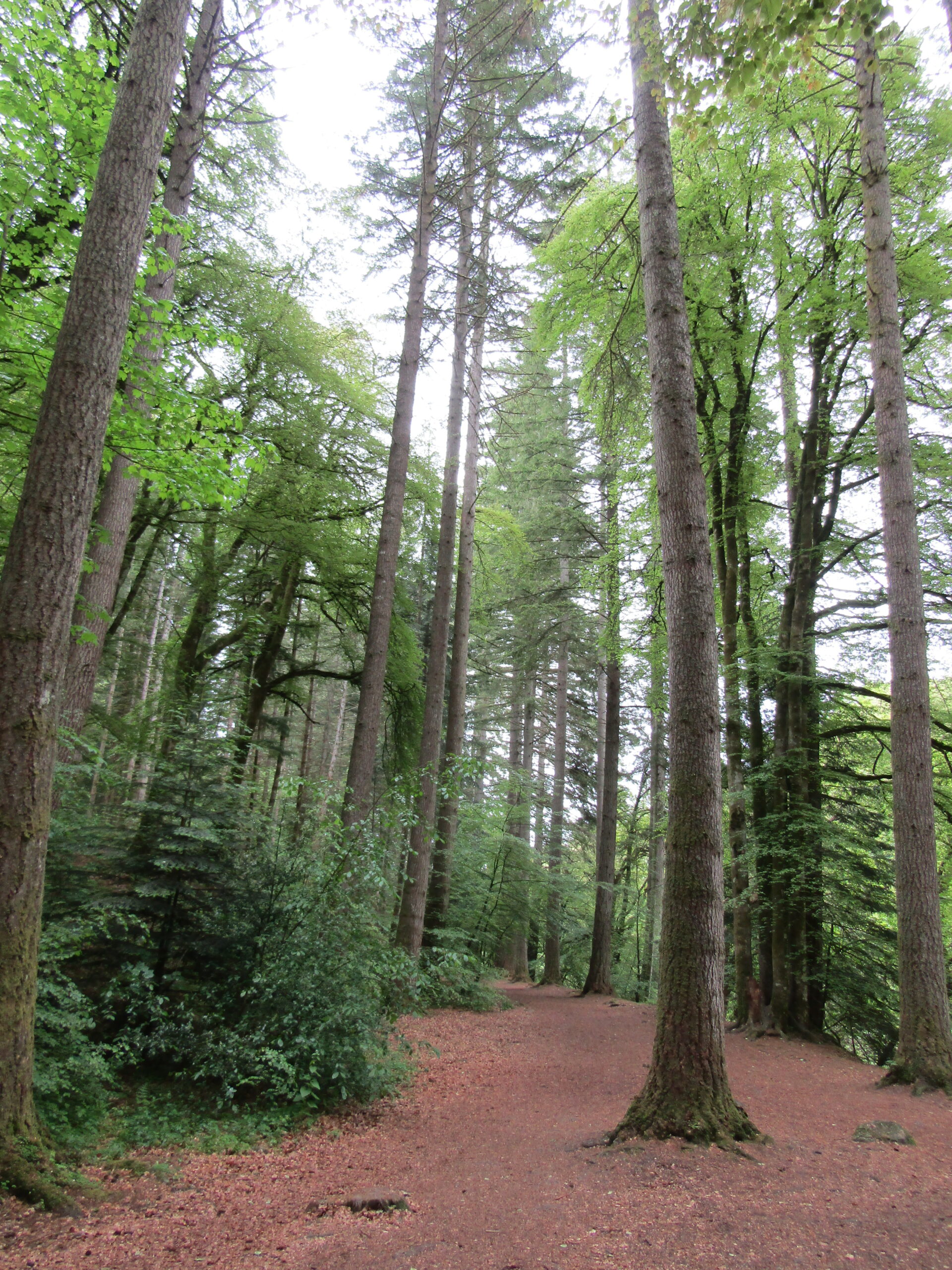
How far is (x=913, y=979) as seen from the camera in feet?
20.4

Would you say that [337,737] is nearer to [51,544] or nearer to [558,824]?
[558,824]

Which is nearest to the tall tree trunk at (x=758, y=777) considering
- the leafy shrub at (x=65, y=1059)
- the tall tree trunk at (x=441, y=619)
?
the tall tree trunk at (x=441, y=619)

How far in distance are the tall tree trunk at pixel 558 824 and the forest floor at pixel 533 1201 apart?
1046cm

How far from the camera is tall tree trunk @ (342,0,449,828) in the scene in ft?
28.3

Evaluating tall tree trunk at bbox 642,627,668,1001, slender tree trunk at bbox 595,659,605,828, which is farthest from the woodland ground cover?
tall tree trunk at bbox 642,627,668,1001

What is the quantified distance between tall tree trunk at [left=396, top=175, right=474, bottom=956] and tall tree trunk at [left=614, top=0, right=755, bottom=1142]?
635 cm

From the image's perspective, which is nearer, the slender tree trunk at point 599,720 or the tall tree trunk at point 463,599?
the tall tree trunk at point 463,599

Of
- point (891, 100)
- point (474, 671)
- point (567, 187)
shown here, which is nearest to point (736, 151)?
point (891, 100)

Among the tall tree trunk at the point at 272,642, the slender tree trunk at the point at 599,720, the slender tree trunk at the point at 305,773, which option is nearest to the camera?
the slender tree trunk at the point at 305,773

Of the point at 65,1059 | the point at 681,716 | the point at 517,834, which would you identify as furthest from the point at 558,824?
the point at 65,1059

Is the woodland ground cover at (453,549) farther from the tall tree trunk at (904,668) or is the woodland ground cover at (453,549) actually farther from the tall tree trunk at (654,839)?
the tall tree trunk at (654,839)

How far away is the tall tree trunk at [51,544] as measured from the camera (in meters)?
3.12

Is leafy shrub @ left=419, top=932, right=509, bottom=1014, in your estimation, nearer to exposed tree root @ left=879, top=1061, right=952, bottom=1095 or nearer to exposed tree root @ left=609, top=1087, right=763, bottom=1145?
exposed tree root @ left=879, top=1061, right=952, bottom=1095

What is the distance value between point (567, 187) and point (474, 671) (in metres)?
14.6
